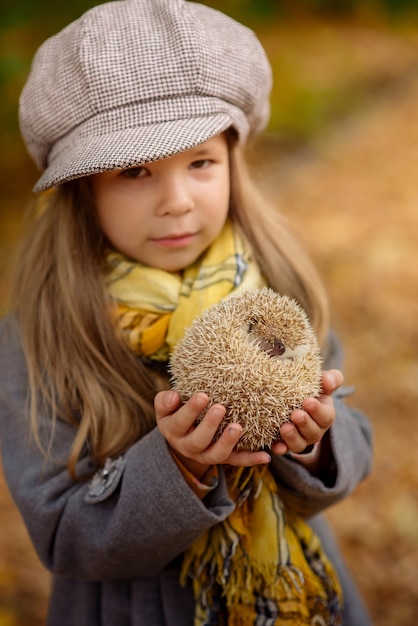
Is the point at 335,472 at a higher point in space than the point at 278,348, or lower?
lower

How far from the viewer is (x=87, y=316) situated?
5.13 ft

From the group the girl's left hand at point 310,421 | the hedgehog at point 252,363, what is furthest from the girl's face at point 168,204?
the girl's left hand at point 310,421

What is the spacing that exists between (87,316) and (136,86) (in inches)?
20.2

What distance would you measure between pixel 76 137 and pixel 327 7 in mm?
7333

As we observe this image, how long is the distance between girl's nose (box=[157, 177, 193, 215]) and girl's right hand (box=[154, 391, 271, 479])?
1.33 feet

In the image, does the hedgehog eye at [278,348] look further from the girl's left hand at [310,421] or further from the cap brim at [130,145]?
the cap brim at [130,145]

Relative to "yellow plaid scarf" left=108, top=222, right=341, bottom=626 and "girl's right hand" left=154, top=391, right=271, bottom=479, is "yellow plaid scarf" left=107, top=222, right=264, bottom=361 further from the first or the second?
"girl's right hand" left=154, top=391, right=271, bottom=479

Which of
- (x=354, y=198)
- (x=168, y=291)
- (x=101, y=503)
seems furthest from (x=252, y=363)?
(x=354, y=198)

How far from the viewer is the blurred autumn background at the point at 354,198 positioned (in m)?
2.76

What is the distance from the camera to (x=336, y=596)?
1546mm

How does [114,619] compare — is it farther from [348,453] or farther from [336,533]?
[336,533]

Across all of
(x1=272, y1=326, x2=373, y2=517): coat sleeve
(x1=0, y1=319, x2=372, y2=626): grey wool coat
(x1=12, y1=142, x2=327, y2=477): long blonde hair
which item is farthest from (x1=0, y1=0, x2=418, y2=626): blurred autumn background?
(x1=272, y1=326, x2=373, y2=517): coat sleeve

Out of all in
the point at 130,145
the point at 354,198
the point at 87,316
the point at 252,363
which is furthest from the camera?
the point at 354,198

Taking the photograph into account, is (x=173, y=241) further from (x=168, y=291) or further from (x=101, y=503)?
(x=101, y=503)
